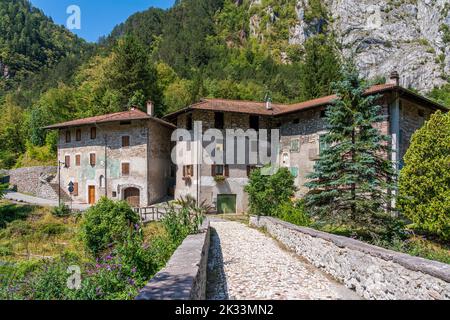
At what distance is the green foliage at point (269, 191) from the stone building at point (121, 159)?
32.1 ft

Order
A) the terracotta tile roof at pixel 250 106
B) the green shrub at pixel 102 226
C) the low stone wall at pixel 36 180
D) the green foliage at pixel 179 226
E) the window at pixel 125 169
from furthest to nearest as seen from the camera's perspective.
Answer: the low stone wall at pixel 36 180
the window at pixel 125 169
the terracotta tile roof at pixel 250 106
the green shrub at pixel 102 226
the green foliage at pixel 179 226

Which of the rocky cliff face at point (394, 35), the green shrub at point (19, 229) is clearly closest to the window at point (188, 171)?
the green shrub at point (19, 229)

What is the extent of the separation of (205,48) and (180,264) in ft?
243

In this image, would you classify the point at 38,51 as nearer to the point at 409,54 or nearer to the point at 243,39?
the point at 243,39

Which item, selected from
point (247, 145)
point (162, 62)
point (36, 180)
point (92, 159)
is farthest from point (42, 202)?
point (162, 62)

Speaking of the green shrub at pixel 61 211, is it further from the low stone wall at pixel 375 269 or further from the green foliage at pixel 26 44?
the green foliage at pixel 26 44

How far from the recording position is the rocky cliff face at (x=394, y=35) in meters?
67.8

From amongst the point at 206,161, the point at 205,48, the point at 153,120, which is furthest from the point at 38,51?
the point at 206,161

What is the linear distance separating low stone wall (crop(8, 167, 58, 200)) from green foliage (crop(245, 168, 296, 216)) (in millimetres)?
20527

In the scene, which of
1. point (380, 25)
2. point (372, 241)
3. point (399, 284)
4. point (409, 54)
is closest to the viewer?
point (399, 284)

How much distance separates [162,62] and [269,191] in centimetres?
4737

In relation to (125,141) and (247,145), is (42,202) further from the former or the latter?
(247,145)

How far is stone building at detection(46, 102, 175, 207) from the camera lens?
2403 centimetres
